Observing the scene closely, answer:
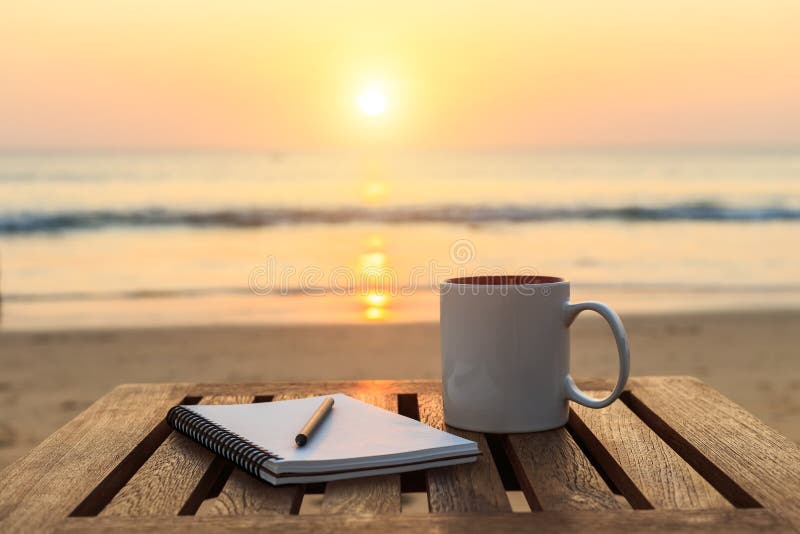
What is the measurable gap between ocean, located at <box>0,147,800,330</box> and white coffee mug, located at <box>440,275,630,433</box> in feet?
0.53

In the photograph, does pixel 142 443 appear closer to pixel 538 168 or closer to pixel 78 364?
pixel 78 364

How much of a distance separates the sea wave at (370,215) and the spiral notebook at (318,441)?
8653mm

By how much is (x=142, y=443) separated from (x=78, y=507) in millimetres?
168

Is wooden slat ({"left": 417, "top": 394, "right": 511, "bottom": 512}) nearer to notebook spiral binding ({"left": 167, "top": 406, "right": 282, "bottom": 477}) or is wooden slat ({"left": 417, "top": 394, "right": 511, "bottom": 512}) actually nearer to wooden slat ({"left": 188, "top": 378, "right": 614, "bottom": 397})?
notebook spiral binding ({"left": 167, "top": 406, "right": 282, "bottom": 477})

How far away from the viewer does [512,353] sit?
76 cm

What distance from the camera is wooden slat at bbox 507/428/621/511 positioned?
58 cm

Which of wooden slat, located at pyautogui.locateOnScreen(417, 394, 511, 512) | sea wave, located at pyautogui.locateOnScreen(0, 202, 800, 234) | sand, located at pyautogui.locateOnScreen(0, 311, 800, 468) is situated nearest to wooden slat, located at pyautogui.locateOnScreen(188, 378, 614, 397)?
wooden slat, located at pyautogui.locateOnScreen(417, 394, 511, 512)

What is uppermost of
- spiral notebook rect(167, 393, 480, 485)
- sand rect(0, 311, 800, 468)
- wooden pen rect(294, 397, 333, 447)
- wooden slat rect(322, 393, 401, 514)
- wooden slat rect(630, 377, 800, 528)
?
wooden pen rect(294, 397, 333, 447)

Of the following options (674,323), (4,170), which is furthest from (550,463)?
(4,170)

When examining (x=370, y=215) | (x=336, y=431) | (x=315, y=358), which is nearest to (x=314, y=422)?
(x=336, y=431)

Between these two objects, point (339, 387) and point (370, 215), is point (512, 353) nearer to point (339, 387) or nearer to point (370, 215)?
point (339, 387)

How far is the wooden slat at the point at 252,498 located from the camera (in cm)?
56

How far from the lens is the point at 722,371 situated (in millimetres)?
3447

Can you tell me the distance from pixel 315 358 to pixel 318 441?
2.86 metres
